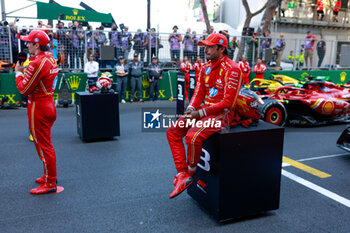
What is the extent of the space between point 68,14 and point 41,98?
10265 mm

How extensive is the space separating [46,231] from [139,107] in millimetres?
9111

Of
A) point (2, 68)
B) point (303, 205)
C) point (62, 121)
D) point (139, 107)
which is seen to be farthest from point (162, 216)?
point (2, 68)

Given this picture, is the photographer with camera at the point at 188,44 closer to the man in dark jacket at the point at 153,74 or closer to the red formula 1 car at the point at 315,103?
the man in dark jacket at the point at 153,74

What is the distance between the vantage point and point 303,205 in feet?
14.0

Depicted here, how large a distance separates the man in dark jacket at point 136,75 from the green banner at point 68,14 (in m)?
2.56

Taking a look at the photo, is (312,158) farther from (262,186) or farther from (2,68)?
(2,68)

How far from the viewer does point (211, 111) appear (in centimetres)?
363

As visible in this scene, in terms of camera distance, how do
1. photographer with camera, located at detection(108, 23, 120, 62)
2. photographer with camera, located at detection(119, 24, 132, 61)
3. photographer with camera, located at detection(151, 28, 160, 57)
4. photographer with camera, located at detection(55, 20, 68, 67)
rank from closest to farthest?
photographer with camera, located at detection(55, 20, 68, 67)
photographer with camera, located at detection(108, 23, 120, 62)
photographer with camera, located at detection(119, 24, 132, 61)
photographer with camera, located at detection(151, 28, 160, 57)

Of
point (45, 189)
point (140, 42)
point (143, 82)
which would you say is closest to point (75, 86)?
point (143, 82)

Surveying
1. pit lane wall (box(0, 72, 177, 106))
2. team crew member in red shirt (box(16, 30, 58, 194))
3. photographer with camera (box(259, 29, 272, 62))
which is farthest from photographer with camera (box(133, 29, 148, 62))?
team crew member in red shirt (box(16, 30, 58, 194))

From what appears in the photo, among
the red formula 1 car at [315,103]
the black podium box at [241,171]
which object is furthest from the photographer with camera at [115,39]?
the black podium box at [241,171]

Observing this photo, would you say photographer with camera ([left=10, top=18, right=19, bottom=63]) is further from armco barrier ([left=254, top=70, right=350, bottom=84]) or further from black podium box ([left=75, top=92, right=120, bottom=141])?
armco barrier ([left=254, top=70, right=350, bottom=84])

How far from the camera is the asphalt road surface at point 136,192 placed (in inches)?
148

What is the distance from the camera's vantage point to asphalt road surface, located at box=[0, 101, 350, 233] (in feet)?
12.3
